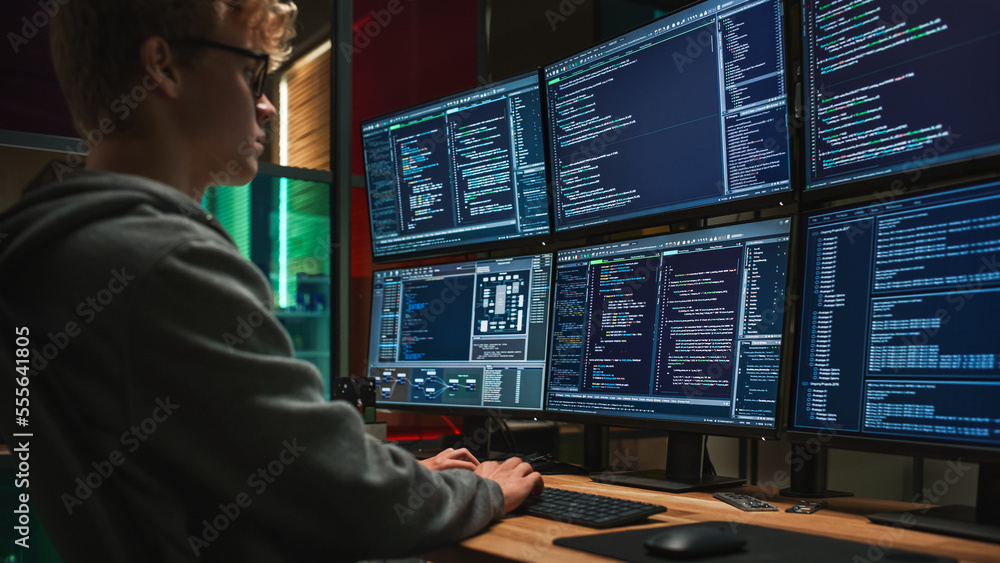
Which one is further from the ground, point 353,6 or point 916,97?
point 353,6

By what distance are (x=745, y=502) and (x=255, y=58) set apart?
991 mm

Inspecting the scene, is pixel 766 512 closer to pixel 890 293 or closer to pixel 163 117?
pixel 890 293

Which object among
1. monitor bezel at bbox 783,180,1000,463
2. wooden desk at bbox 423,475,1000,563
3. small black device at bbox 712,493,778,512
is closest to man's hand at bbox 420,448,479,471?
wooden desk at bbox 423,475,1000,563

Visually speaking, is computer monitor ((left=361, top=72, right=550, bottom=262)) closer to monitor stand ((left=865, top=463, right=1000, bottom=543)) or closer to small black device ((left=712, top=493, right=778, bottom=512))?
small black device ((left=712, top=493, right=778, bottom=512))

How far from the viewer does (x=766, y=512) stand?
1153 mm

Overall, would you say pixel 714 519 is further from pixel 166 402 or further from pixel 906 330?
pixel 166 402

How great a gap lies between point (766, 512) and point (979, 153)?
0.60m

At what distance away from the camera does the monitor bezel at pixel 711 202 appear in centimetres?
128

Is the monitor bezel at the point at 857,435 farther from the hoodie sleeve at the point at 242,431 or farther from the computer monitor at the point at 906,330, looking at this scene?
the hoodie sleeve at the point at 242,431

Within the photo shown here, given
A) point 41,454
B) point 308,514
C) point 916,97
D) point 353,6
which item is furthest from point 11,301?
point 353,6

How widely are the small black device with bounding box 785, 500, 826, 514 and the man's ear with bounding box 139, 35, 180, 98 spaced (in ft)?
→ 3.47

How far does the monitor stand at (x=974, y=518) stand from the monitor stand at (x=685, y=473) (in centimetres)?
36

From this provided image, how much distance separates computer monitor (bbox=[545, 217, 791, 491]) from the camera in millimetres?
1278

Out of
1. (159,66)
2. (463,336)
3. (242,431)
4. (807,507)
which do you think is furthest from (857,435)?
(159,66)
